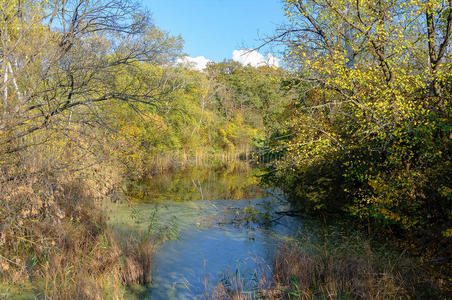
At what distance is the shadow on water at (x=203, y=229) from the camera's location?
18.7ft

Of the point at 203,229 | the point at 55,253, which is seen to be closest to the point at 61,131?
the point at 55,253

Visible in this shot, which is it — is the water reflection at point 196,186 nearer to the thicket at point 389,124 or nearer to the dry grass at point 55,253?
the thicket at point 389,124

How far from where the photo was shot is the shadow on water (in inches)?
224

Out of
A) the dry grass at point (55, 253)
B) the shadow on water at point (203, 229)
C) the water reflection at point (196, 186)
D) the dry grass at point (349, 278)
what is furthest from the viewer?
the water reflection at point (196, 186)

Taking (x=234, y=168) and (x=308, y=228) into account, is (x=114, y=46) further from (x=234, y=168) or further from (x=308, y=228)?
(x=234, y=168)

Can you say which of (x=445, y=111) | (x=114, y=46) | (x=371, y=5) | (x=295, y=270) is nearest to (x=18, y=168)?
(x=114, y=46)

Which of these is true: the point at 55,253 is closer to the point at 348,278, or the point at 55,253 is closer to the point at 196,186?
the point at 348,278

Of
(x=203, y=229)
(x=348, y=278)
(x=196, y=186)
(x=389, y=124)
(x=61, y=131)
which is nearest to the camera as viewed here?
(x=348, y=278)

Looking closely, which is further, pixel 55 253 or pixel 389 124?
pixel 389 124

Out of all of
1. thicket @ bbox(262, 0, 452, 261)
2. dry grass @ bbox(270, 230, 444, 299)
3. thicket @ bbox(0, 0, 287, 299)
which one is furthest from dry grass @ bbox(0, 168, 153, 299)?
thicket @ bbox(262, 0, 452, 261)

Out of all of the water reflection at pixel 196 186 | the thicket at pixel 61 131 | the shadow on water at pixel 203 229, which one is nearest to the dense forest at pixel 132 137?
the thicket at pixel 61 131

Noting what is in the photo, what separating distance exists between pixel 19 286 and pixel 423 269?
577 cm

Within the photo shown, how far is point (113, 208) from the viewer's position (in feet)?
33.9

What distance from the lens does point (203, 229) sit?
873cm
